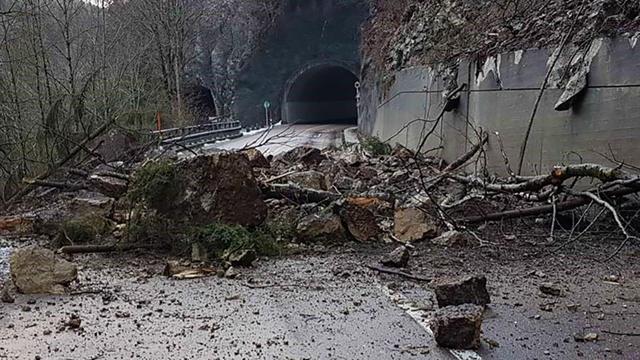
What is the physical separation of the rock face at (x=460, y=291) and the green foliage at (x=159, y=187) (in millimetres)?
3644

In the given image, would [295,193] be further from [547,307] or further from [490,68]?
[490,68]

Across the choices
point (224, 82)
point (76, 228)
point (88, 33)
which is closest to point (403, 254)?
point (76, 228)

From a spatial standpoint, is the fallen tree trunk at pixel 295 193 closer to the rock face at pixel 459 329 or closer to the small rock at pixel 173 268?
the small rock at pixel 173 268

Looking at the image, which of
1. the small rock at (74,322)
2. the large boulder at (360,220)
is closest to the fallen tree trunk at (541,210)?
the large boulder at (360,220)

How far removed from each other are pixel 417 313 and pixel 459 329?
0.78m

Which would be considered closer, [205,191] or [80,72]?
[205,191]

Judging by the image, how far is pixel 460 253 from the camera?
6809 millimetres

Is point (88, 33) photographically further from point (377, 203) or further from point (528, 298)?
point (528, 298)

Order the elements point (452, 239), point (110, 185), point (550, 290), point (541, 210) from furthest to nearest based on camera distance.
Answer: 1. point (110, 185)
2. point (541, 210)
3. point (452, 239)
4. point (550, 290)

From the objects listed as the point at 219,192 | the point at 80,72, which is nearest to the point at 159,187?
the point at 219,192

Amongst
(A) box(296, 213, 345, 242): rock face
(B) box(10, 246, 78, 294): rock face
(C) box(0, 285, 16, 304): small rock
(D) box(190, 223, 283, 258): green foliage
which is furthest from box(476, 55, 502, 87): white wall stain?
(C) box(0, 285, 16, 304): small rock

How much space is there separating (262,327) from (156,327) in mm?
795

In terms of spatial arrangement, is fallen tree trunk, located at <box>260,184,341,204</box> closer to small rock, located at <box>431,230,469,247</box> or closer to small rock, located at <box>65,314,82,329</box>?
small rock, located at <box>431,230,469,247</box>

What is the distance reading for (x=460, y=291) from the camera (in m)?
4.79
